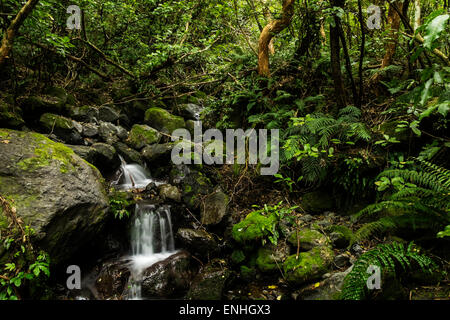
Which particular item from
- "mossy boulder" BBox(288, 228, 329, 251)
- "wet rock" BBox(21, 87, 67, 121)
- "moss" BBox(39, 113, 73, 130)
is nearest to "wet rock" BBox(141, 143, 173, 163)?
"moss" BBox(39, 113, 73, 130)

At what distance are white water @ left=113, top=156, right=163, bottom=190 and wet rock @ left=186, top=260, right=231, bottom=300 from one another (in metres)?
2.81

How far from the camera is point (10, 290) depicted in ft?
8.58

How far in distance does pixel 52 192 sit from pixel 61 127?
308 centimetres

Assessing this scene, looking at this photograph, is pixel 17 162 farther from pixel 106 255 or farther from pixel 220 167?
pixel 220 167

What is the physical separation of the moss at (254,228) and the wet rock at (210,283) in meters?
0.61

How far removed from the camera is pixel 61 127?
19.6 ft

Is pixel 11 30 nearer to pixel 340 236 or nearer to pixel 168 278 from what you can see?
pixel 168 278

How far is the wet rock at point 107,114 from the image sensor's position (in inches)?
293

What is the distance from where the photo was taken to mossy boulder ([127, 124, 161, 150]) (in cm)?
701

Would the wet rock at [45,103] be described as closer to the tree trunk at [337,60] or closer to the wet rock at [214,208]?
the wet rock at [214,208]

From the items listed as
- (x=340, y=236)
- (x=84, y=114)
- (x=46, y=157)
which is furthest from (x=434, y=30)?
(x=84, y=114)
